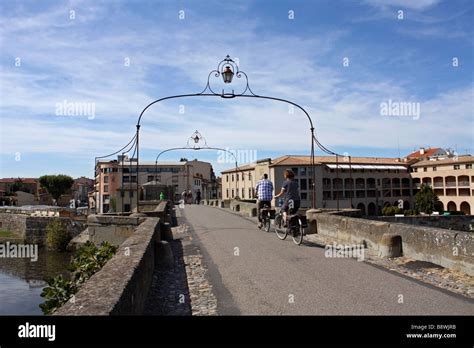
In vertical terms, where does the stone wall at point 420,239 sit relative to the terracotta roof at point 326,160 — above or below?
below

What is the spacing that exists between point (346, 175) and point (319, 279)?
8014 cm

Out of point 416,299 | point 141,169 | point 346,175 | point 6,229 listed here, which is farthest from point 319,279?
point 141,169

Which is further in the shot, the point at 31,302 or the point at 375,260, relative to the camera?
the point at 31,302

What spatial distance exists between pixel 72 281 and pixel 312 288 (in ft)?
18.2

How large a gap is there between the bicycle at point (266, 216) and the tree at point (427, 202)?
67.1m

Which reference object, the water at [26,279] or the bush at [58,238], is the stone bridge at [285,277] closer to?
the water at [26,279]

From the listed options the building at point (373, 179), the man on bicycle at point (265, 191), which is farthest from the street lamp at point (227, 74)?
the building at point (373, 179)

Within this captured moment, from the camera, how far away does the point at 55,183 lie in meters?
106

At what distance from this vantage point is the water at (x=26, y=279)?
19738mm

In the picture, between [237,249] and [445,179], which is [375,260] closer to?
[237,249]

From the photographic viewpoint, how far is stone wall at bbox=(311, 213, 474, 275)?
22.5ft

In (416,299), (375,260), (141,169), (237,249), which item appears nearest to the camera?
(416,299)

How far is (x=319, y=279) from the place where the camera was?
21.7 feet

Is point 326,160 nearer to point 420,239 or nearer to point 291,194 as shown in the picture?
point 291,194
